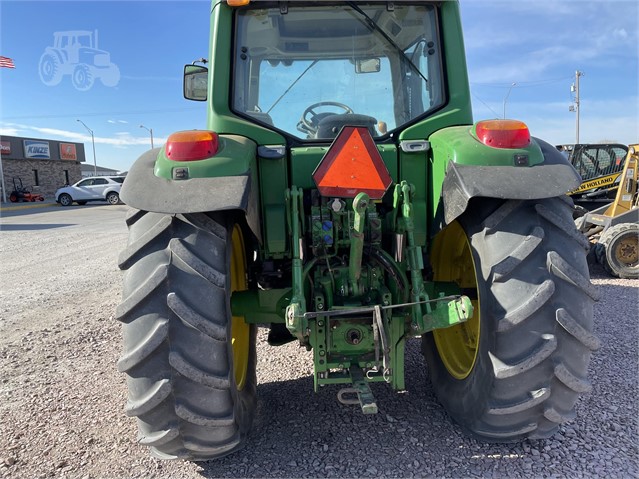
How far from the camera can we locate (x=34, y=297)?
19.1ft

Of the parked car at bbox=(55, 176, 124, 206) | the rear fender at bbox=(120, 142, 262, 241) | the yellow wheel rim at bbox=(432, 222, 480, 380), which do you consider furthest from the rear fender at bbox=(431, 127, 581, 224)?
the parked car at bbox=(55, 176, 124, 206)

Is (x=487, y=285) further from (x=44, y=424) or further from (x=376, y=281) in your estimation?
(x=44, y=424)

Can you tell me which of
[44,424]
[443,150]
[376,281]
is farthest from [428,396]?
[44,424]

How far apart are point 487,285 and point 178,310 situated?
1.33 meters

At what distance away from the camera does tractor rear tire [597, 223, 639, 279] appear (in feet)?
23.0

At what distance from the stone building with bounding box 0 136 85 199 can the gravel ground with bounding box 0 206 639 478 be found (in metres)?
32.3

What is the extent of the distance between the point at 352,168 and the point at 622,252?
21.6 feet

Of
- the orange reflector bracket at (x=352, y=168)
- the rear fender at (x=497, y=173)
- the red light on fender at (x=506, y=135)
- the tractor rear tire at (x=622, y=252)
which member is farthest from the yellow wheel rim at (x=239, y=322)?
the tractor rear tire at (x=622, y=252)

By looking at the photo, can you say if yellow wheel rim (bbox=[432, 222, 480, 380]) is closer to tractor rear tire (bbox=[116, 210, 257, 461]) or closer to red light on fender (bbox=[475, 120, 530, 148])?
red light on fender (bbox=[475, 120, 530, 148])

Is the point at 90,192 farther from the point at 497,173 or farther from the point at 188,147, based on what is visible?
the point at 497,173

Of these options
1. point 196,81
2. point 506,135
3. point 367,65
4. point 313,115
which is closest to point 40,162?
point 196,81

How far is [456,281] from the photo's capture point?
2883 mm

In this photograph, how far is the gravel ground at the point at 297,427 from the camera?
2332mm

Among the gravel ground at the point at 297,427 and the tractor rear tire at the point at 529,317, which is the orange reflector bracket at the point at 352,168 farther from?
the gravel ground at the point at 297,427
